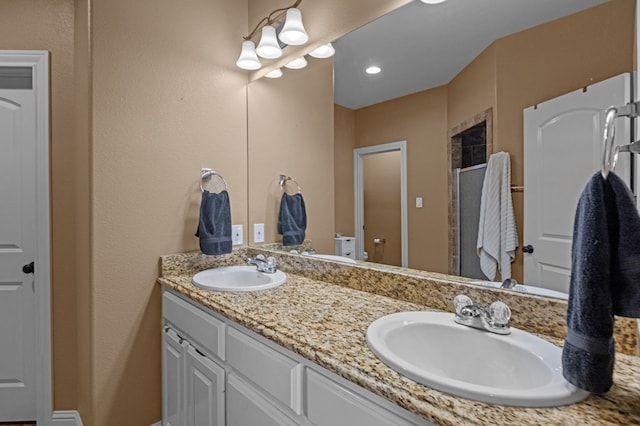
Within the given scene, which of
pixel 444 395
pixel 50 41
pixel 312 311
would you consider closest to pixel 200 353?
pixel 312 311

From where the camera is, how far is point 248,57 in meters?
2.06

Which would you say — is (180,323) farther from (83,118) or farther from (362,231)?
(83,118)

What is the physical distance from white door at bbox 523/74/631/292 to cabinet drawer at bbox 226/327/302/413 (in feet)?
2.52

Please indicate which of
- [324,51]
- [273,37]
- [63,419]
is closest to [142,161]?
[273,37]

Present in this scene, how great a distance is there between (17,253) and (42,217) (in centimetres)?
38

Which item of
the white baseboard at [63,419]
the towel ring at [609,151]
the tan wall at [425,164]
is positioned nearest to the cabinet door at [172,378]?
the white baseboard at [63,419]

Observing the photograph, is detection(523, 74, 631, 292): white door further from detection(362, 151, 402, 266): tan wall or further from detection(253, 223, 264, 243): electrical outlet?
detection(253, 223, 264, 243): electrical outlet

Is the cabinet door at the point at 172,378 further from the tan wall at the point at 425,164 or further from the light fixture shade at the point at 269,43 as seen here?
the light fixture shade at the point at 269,43

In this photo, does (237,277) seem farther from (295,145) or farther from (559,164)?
(559,164)

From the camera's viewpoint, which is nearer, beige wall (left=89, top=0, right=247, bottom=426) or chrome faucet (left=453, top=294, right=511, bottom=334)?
chrome faucet (left=453, top=294, right=511, bottom=334)

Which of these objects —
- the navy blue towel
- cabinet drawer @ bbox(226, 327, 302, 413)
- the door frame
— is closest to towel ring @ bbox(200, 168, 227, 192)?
the door frame

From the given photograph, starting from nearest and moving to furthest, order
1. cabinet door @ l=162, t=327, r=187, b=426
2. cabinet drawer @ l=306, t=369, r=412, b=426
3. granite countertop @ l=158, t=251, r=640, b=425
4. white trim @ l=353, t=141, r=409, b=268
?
granite countertop @ l=158, t=251, r=640, b=425, cabinet drawer @ l=306, t=369, r=412, b=426, white trim @ l=353, t=141, r=409, b=268, cabinet door @ l=162, t=327, r=187, b=426

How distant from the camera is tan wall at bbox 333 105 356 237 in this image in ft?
5.53

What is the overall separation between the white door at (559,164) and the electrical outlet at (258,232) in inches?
58.9
